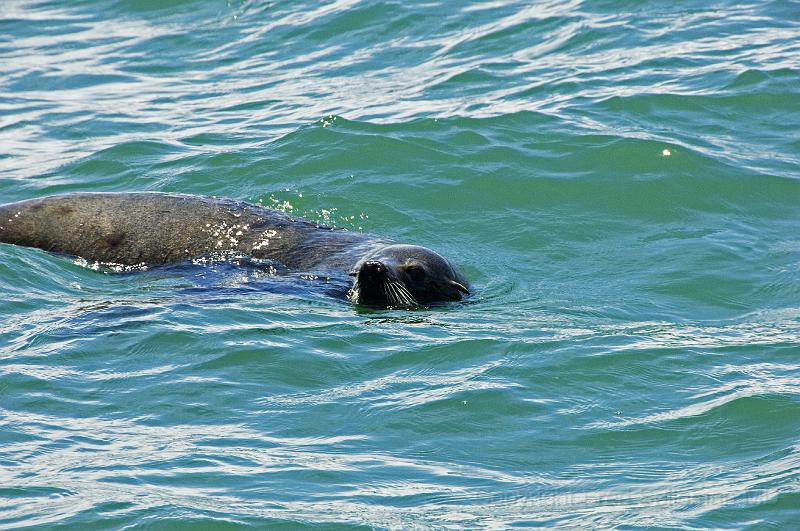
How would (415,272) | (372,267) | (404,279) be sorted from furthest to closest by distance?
(415,272), (404,279), (372,267)

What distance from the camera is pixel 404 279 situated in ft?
28.5

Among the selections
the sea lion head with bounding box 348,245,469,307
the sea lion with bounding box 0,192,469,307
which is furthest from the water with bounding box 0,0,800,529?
the sea lion with bounding box 0,192,469,307

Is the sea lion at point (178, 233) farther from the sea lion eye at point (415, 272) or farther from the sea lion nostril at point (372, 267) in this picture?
the sea lion nostril at point (372, 267)

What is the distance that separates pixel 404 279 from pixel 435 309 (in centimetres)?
31

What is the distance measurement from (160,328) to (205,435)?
1.69m

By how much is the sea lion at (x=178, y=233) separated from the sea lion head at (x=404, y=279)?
0.03 meters

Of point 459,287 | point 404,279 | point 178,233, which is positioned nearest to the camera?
point 404,279

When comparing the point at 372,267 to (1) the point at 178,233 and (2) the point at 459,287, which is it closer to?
(2) the point at 459,287

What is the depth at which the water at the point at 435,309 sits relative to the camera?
5.75 meters

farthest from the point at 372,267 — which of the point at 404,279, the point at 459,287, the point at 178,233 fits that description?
the point at 178,233

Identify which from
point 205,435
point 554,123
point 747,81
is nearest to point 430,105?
point 554,123

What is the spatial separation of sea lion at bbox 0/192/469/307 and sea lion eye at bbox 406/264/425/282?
0.21 metres

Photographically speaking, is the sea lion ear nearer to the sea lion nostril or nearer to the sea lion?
the sea lion

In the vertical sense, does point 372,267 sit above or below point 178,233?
below
